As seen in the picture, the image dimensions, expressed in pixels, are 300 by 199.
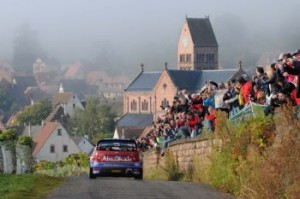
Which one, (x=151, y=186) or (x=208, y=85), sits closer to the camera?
(x=151, y=186)

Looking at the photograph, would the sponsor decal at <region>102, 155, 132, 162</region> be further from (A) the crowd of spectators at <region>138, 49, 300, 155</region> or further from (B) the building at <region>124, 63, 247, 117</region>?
(B) the building at <region>124, 63, 247, 117</region>

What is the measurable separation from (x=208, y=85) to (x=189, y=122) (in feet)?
6.23

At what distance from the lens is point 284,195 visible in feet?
69.8

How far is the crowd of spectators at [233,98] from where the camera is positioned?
981 inches

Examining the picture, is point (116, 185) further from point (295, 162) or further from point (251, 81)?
point (295, 162)

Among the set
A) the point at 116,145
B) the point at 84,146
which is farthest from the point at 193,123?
the point at 84,146

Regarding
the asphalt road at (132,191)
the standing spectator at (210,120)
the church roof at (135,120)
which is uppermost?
the church roof at (135,120)

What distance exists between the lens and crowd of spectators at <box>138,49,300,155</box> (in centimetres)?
2492

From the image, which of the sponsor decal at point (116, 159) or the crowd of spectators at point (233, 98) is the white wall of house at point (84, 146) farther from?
the sponsor decal at point (116, 159)

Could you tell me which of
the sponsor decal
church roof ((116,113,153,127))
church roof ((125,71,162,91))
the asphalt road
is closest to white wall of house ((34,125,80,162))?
church roof ((116,113,153,127))

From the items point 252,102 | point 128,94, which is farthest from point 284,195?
point 128,94

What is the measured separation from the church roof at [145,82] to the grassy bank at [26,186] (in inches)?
6305

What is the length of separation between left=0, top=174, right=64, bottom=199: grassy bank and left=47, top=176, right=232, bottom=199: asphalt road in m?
0.35

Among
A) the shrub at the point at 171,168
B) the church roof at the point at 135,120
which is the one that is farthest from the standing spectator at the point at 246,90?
the church roof at the point at 135,120
